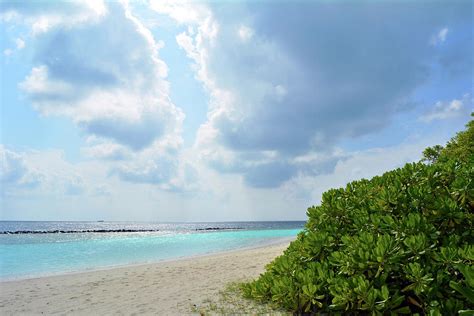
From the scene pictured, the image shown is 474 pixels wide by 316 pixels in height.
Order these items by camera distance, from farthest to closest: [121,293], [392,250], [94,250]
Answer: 1. [94,250]
2. [121,293]
3. [392,250]

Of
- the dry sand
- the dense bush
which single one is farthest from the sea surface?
the dense bush

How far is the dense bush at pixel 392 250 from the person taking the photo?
4.18 meters

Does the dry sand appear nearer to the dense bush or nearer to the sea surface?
the dense bush

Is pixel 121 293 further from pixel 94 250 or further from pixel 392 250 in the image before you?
pixel 94 250

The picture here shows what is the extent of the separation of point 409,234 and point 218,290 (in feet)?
17.9

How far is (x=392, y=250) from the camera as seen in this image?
4.41 metres

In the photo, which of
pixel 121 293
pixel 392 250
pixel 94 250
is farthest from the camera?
pixel 94 250

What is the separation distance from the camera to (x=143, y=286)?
1013 centimetres

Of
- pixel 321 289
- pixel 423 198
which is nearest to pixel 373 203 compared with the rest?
pixel 423 198

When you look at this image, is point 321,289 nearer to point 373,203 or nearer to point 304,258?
point 304,258

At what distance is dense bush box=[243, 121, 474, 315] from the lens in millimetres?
4184

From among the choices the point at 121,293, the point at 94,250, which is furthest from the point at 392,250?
the point at 94,250

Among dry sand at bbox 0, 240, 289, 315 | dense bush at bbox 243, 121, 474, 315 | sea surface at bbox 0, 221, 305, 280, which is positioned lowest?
sea surface at bbox 0, 221, 305, 280

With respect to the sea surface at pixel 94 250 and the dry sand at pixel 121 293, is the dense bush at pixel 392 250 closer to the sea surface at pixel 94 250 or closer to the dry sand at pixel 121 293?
the dry sand at pixel 121 293
